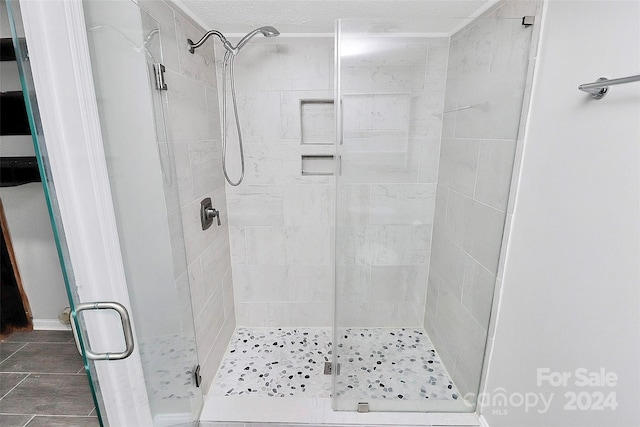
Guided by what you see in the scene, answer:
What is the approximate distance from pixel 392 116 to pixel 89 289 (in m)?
1.61

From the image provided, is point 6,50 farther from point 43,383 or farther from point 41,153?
point 43,383

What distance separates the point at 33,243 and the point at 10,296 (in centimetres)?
43

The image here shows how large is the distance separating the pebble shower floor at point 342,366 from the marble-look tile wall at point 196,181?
0.17m

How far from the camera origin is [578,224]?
0.95m

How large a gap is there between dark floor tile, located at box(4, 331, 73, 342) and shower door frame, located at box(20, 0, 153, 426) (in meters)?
1.73

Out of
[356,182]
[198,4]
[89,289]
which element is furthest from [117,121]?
[356,182]

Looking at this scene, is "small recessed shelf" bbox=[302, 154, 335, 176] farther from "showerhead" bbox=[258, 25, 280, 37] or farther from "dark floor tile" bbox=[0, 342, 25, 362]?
"dark floor tile" bbox=[0, 342, 25, 362]

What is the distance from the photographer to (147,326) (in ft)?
3.62

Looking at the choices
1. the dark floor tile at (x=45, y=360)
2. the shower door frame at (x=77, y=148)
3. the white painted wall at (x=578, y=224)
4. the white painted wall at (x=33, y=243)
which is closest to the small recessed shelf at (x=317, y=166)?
the white painted wall at (x=578, y=224)

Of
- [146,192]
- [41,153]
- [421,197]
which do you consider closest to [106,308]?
[41,153]

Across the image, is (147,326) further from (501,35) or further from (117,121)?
(501,35)

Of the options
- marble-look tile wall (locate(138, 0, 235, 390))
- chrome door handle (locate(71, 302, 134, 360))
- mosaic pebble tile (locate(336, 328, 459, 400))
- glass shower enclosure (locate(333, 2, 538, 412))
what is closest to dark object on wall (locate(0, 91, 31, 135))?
marble-look tile wall (locate(138, 0, 235, 390))

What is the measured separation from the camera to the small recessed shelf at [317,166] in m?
2.05

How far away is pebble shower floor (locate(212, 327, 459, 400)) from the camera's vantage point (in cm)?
168
